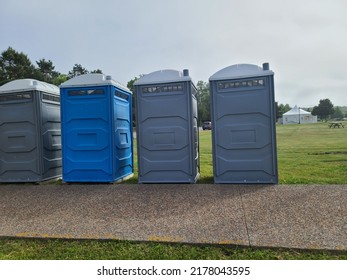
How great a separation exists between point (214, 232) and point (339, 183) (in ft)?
10.5

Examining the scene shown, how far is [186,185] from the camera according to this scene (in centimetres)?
528

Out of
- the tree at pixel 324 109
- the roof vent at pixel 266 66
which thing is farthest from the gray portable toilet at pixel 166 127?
the tree at pixel 324 109

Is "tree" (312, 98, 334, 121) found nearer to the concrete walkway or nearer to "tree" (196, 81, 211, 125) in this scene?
"tree" (196, 81, 211, 125)

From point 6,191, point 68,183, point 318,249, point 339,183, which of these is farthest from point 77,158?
point 339,183

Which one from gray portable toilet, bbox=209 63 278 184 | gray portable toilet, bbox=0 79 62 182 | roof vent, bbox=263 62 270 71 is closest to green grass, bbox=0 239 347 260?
gray portable toilet, bbox=209 63 278 184

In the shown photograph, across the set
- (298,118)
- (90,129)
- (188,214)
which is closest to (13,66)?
(90,129)

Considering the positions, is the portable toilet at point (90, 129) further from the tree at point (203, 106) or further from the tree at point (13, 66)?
the tree at point (203, 106)

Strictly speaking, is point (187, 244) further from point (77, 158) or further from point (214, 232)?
point (77, 158)

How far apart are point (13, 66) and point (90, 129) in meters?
38.4

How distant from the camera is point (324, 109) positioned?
8319cm

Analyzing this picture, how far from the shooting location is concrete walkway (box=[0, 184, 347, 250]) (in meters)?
2.91

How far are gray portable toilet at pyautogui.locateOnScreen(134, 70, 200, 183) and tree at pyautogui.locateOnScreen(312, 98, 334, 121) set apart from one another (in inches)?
3516

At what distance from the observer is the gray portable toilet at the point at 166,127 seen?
211 inches
